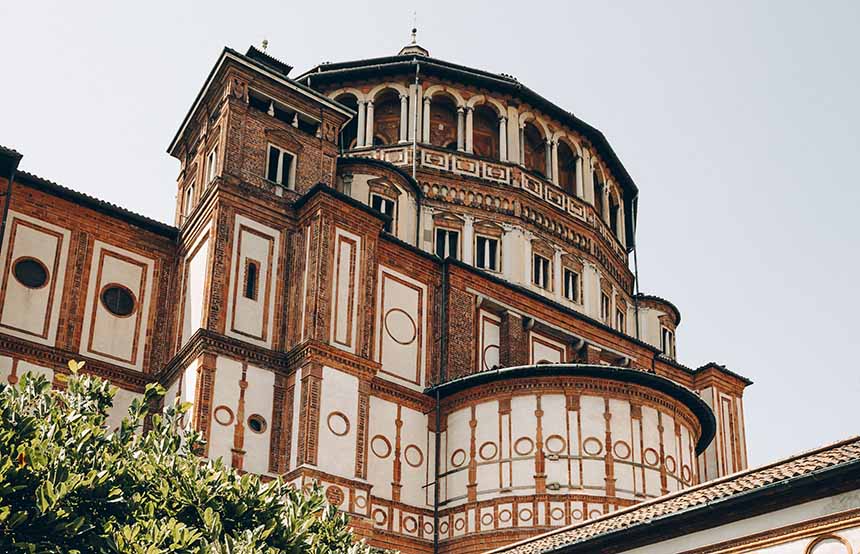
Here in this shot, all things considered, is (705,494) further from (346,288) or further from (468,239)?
(468,239)

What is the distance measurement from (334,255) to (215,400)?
505cm

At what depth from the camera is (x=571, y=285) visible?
132ft

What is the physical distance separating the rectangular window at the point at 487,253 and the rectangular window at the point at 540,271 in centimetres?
143

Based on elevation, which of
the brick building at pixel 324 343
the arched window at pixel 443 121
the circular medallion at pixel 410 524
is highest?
the arched window at pixel 443 121

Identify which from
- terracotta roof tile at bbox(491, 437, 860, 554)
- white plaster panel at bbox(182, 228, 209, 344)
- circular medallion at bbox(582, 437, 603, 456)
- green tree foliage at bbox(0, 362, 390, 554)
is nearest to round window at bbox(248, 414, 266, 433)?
white plaster panel at bbox(182, 228, 209, 344)

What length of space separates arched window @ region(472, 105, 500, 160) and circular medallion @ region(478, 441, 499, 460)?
1467cm

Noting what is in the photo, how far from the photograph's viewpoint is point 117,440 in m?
17.0

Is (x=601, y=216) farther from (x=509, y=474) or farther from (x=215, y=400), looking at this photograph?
(x=215, y=400)

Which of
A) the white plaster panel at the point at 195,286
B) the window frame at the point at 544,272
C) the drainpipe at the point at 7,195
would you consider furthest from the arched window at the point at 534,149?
the drainpipe at the point at 7,195

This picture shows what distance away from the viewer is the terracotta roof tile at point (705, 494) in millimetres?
15859

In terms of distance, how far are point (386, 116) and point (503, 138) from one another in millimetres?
4305

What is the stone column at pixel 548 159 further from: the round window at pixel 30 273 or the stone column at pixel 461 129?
the round window at pixel 30 273

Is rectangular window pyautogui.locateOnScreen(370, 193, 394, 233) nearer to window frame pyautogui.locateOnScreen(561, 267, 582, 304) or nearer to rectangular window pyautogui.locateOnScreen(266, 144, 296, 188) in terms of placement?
rectangular window pyautogui.locateOnScreen(266, 144, 296, 188)

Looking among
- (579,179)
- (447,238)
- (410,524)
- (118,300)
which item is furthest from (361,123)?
(410,524)
